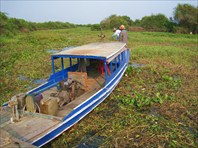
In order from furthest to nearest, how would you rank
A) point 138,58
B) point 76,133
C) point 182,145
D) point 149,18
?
→ 1. point 149,18
2. point 138,58
3. point 76,133
4. point 182,145

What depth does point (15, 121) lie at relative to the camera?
4734 mm

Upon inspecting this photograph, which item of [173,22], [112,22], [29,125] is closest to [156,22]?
[173,22]

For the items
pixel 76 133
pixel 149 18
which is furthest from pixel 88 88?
pixel 149 18

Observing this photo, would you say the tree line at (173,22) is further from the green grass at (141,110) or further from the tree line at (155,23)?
the green grass at (141,110)

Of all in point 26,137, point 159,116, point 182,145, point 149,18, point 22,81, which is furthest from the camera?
point 149,18

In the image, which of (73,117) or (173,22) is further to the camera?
(173,22)

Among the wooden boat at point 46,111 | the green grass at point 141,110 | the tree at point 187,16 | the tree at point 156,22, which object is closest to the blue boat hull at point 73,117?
the wooden boat at point 46,111

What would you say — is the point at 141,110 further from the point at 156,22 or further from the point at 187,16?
the point at 156,22

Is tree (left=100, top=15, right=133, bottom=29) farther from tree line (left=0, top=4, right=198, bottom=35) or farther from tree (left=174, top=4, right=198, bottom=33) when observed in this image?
tree (left=174, top=4, right=198, bottom=33)

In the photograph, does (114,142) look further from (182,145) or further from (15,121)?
(15,121)

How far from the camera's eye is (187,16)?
104 feet

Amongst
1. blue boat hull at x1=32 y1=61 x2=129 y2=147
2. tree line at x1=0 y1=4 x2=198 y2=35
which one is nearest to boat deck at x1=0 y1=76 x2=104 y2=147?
blue boat hull at x1=32 y1=61 x2=129 y2=147

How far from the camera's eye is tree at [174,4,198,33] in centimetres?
3117

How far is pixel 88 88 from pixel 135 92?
1.79m
